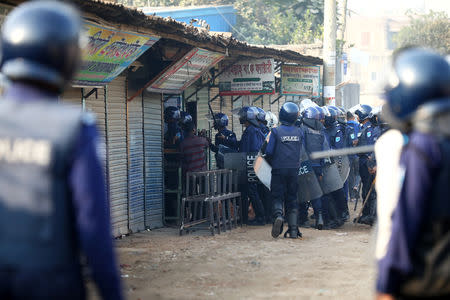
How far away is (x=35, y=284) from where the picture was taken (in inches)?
83.6

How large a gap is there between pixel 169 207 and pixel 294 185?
279 centimetres

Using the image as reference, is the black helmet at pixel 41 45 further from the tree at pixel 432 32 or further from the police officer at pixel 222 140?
the tree at pixel 432 32

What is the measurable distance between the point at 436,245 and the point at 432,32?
35.5m

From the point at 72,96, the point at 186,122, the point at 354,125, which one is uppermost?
the point at 72,96

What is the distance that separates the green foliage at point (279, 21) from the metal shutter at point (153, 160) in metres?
16.5

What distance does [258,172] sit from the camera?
34.6ft

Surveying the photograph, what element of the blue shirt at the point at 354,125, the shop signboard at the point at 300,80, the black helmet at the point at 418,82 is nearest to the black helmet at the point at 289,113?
the blue shirt at the point at 354,125

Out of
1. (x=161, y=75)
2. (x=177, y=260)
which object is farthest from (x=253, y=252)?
(x=161, y=75)

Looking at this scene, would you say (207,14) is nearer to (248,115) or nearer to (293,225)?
(248,115)

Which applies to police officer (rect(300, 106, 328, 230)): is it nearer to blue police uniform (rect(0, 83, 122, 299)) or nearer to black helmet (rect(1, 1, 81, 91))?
black helmet (rect(1, 1, 81, 91))

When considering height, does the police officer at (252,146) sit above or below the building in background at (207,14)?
below

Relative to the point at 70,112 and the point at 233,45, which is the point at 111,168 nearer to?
the point at 233,45

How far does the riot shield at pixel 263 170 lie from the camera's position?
1043cm

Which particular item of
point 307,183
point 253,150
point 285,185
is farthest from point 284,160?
point 253,150
